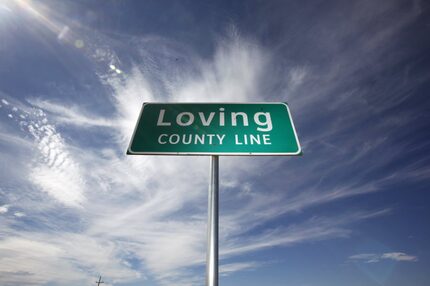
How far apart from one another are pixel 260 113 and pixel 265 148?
A: 1.87ft

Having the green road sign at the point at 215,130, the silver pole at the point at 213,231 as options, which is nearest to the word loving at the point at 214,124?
the green road sign at the point at 215,130

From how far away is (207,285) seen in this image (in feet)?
5.36

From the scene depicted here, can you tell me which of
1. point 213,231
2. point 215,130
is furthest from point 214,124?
point 213,231

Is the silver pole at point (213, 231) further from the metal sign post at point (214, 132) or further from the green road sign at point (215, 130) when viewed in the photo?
the green road sign at point (215, 130)

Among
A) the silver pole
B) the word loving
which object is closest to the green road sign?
the word loving

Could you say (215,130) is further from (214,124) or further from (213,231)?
(213,231)

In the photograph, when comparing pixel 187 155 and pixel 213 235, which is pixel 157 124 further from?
pixel 213 235

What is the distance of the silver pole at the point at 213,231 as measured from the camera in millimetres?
1674

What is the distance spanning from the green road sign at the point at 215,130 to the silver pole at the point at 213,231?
278mm

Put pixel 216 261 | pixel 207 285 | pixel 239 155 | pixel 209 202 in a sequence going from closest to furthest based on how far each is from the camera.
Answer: pixel 207 285 → pixel 216 261 → pixel 209 202 → pixel 239 155

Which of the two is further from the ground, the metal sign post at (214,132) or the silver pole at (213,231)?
the metal sign post at (214,132)

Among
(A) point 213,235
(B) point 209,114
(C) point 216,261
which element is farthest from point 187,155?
(C) point 216,261

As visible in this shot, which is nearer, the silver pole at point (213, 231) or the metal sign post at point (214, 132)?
the silver pole at point (213, 231)

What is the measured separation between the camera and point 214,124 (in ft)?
8.20
